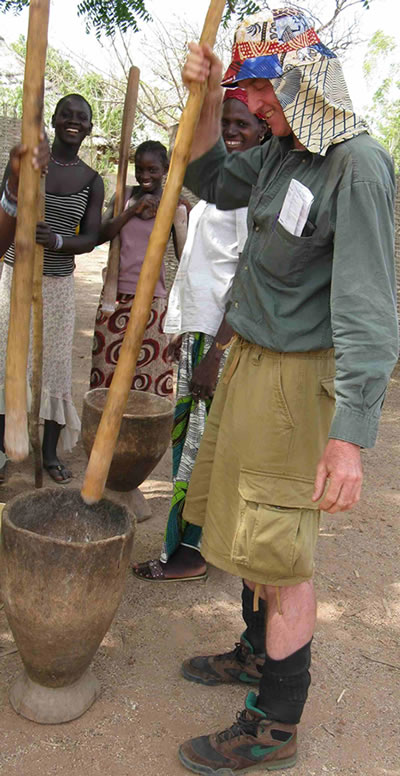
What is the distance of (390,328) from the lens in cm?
171

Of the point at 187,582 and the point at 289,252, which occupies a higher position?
the point at 289,252

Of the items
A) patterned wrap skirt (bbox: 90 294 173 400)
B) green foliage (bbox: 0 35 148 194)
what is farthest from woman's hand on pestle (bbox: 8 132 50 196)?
green foliage (bbox: 0 35 148 194)

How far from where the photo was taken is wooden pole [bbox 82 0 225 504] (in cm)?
190

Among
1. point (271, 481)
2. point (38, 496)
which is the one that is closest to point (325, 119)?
point (271, 481)

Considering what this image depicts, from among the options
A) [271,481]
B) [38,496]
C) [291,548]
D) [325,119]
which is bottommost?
[38,496]

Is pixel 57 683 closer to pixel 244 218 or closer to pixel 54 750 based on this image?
pixel 54 750

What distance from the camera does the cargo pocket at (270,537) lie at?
1.93 meters

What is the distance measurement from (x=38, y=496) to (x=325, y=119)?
1418 millimetres

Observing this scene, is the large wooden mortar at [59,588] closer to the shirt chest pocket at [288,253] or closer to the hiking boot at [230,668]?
the hiking boot at [230,668]

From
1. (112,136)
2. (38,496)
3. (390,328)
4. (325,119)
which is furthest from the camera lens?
(112,136)

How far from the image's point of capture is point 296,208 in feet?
6.01

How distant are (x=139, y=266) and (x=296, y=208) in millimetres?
2089

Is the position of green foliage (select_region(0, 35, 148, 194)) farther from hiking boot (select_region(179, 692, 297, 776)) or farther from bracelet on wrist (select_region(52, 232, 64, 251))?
hiking boot (select_region(179, 692, 297, 776))

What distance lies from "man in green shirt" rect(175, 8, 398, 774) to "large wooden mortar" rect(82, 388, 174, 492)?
961 millimetres
